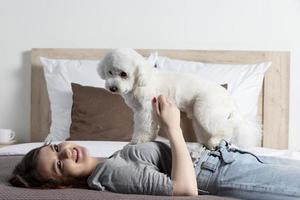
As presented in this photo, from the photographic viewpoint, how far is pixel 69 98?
270 centimetres

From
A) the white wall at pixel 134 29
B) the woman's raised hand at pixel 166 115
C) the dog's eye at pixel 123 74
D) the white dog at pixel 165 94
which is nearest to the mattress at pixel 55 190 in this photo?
the white dog at pixel 165 94

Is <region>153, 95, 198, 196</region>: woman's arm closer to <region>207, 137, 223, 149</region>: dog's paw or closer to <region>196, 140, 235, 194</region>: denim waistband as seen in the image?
<region>196, 140, 235, 194</region>: denim waistband

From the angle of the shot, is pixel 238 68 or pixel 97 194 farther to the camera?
pixel 238 68

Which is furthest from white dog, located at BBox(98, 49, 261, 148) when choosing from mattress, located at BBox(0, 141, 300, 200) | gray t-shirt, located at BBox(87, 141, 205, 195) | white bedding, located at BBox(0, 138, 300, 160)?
gray t-shirt, located at BBox(87, 141, 205, 195)

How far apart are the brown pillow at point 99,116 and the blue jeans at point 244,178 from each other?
3.12 feet

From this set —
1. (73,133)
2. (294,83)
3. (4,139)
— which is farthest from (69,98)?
(294,83)

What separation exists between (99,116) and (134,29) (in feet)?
2.39

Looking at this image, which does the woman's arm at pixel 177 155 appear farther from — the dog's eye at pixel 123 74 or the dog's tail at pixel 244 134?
the dog's tail at pixel 244 134

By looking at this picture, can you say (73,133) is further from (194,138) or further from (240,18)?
(240,18)

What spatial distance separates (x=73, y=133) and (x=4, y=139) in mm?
638

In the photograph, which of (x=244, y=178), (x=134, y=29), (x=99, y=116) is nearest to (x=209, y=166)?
(x=244, y=178)

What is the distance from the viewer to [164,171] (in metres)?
1.48

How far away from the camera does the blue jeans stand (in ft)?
4.33

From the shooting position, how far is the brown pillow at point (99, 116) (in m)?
2.42
